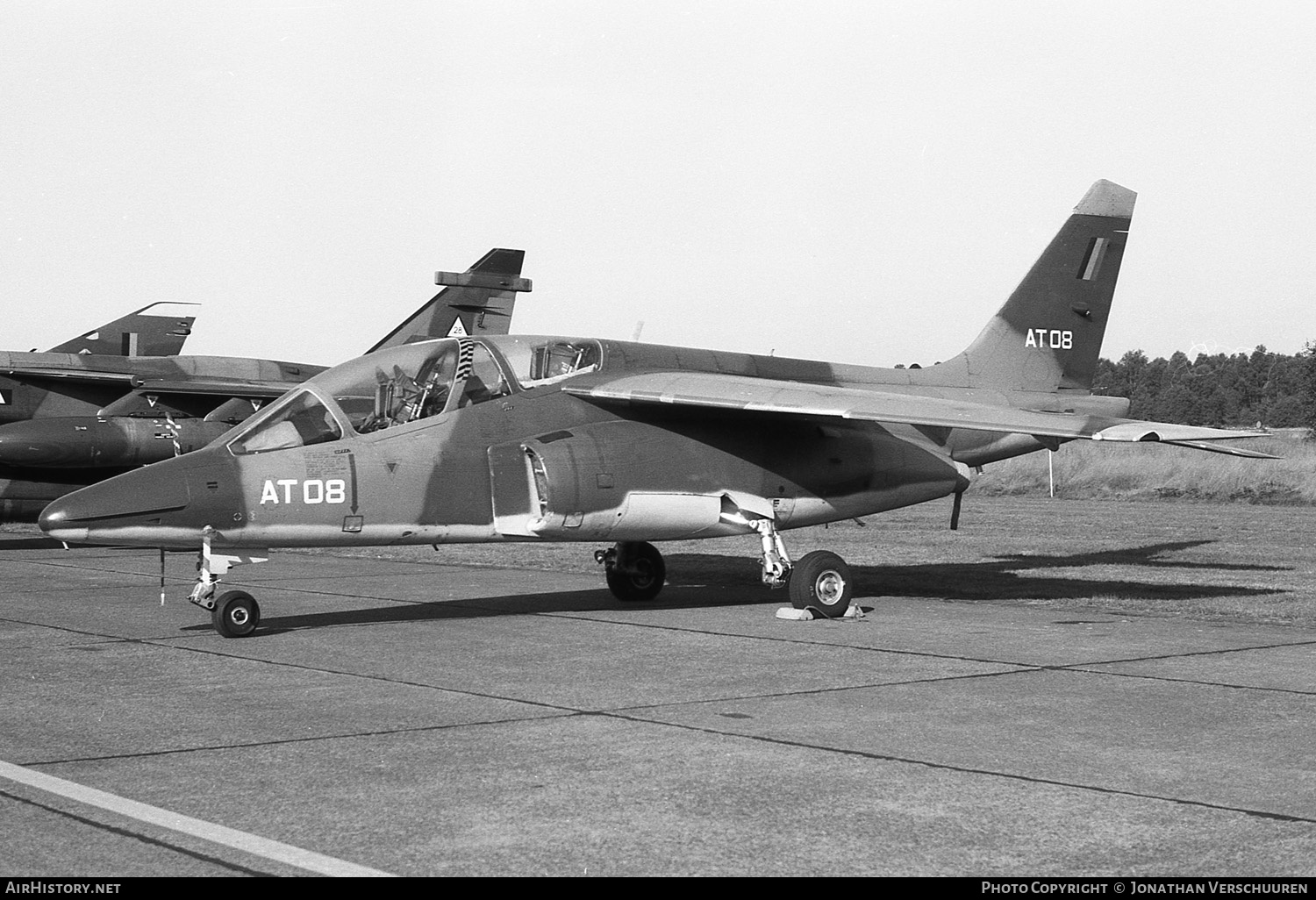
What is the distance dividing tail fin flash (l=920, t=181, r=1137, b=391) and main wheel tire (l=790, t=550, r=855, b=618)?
13.5 ft

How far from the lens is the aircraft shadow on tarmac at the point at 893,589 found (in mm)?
13680

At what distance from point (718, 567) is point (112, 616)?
7990mm

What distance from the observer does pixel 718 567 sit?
18797mm

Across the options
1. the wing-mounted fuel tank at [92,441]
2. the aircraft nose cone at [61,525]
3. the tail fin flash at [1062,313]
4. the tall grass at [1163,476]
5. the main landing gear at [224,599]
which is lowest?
the wing-mounted fuel tank at [92,441]

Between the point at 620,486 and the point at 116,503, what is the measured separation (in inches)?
163

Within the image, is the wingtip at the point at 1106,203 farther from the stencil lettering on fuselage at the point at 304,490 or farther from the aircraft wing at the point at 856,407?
the stencil lettering on fuselage at the point at 304,490

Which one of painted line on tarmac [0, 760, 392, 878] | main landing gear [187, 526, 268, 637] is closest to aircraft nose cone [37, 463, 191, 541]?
main landing gear [187, 526, 268, 637]

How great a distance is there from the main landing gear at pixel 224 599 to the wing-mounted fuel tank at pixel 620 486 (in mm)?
2120

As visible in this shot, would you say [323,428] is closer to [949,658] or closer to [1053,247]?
[949,658]

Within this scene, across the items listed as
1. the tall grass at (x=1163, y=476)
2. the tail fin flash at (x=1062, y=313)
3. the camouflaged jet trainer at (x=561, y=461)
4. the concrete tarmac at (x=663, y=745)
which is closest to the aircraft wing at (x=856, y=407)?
the camouflaged jet trainer at (x=561, y=461)

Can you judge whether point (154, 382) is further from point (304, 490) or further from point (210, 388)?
point (304, 490)

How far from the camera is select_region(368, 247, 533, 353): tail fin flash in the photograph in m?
26.0

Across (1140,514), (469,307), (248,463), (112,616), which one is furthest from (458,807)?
(1140,514)

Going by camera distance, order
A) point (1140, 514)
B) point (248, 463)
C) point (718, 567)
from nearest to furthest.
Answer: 1. point (248, 463)
2. point (718, 567)
3. point (1140, 514)
